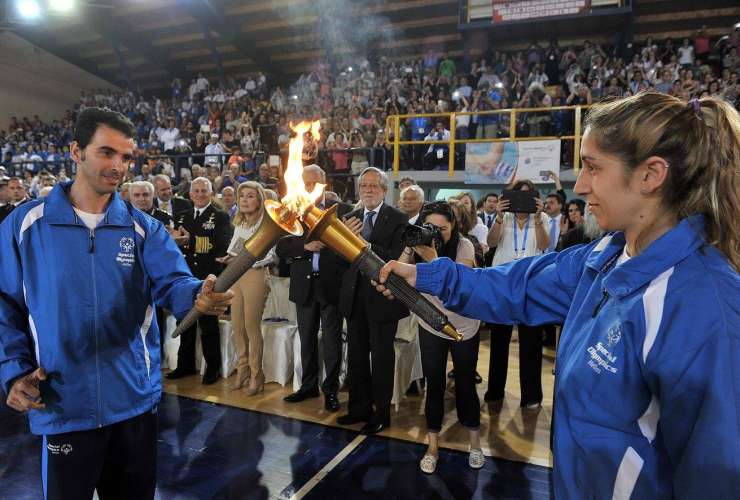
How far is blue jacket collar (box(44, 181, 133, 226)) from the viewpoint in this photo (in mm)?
1840

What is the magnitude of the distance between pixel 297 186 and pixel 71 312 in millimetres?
974

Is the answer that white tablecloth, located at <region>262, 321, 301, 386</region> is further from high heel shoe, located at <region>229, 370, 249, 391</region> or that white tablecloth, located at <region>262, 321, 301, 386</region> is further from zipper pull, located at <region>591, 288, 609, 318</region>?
zipper pull, located at <region>591, 288, 609, 318</region>

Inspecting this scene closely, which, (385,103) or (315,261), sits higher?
(385,103)

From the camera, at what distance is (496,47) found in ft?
48.7

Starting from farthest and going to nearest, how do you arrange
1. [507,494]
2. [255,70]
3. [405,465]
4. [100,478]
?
1. [255,70]
2. [405,465]
3. [507,494]
4. [100,478]

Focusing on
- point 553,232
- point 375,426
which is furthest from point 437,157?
point 375,426

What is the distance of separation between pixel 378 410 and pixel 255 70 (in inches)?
687

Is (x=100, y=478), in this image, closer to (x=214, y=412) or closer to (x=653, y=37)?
(x=214, y=412)

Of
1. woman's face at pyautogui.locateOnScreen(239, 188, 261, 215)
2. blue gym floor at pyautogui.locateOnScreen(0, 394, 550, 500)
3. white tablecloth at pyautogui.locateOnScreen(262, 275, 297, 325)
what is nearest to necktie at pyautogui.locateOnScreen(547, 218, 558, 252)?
blue gym floor at pyautogui.locateOnScreen(0, 394, 550, 500)

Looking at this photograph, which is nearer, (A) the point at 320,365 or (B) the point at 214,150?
(A) the point at 320,365

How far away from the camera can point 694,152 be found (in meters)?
1.06

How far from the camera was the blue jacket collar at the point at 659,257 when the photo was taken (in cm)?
101

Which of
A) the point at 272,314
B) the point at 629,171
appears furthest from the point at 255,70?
the point at 629,171

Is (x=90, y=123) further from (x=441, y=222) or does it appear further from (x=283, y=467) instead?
(x=283, y=467)
